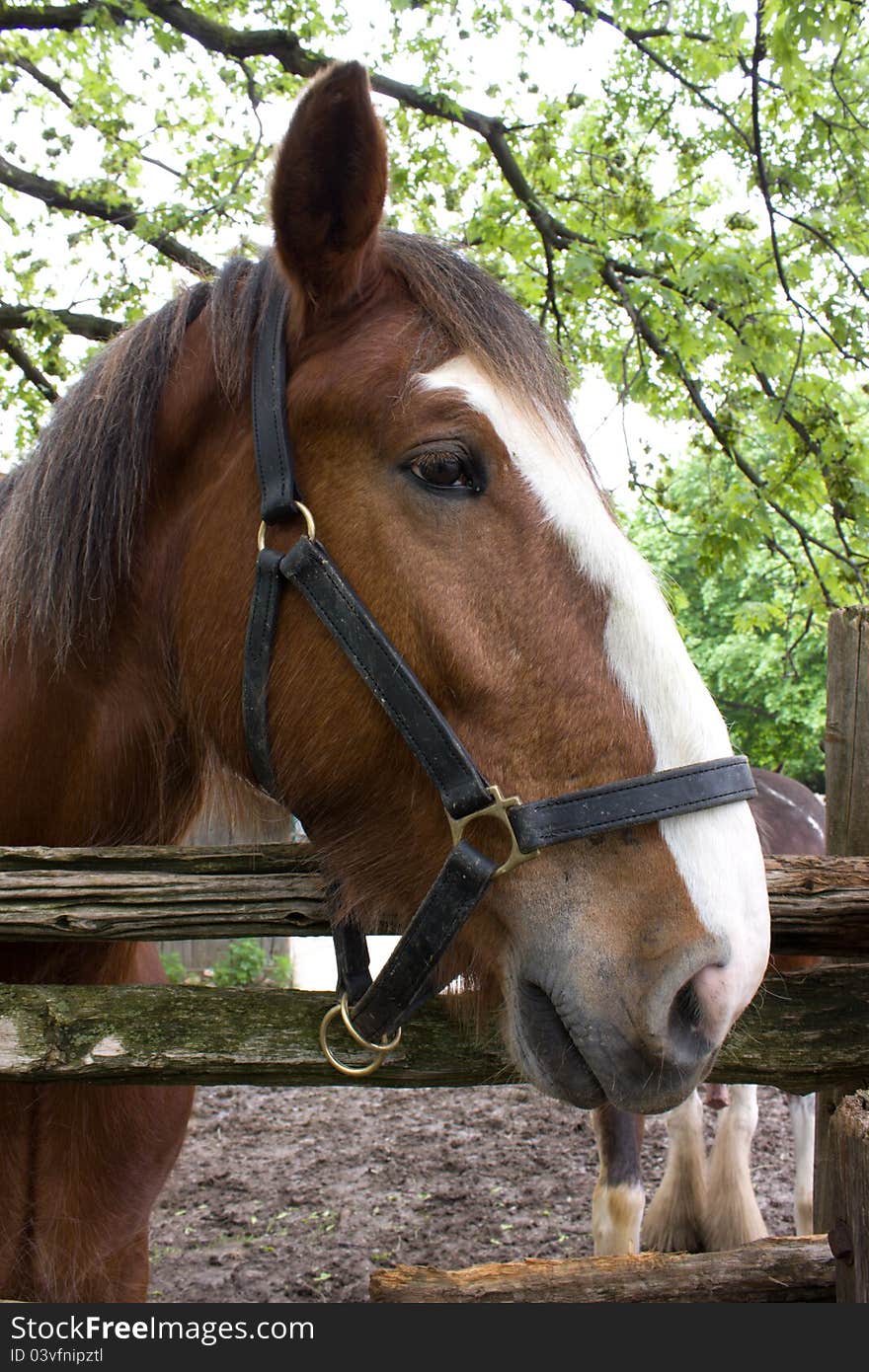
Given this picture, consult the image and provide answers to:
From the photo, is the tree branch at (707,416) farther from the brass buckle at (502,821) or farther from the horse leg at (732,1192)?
the brass buckle at (502,821)

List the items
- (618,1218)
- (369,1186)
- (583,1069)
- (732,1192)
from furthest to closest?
1. (369,1186)
2. (732,1192)
3. (618,1218)
4. (583,1069)

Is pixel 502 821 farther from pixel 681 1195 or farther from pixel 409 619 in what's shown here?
pixel 681 1195

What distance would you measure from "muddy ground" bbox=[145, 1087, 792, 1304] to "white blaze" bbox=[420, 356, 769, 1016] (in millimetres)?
3921

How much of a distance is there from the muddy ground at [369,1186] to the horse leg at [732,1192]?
2.03 feet

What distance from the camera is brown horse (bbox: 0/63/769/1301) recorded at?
149 centimetres

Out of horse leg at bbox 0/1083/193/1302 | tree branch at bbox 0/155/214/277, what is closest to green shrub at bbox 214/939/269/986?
tree branch at bbox 0/155/214/277

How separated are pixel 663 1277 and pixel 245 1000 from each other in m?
1.07

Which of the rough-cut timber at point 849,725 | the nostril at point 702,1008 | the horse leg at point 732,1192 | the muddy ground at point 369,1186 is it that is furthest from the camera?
the horse leg at point 732,1192

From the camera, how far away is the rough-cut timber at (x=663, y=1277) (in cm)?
203

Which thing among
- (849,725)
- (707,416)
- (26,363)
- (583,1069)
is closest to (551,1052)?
(583,1069)

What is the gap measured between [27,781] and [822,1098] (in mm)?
2121

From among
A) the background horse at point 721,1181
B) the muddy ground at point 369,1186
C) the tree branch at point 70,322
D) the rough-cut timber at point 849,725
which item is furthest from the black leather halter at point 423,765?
the tree branch at point 70,322

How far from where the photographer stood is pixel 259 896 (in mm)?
1965

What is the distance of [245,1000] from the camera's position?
2.00 metres
